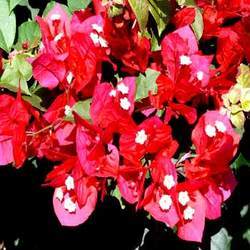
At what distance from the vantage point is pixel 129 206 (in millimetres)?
1163

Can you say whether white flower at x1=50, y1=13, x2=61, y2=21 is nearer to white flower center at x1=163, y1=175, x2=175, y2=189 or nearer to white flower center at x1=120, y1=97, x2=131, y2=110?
white flower center at x1=120, y1=97, x2=131, y2=110

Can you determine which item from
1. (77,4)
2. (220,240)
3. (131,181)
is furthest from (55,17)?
(220,240)

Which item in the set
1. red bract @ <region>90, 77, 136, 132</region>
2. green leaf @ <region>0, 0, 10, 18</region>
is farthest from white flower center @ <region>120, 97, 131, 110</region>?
green leaf @ <region>0, 0, 10, 18</region>

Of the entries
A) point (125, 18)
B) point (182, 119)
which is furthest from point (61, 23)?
point (182, 119)

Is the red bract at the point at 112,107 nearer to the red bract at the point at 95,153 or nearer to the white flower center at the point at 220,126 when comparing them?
the red bract at the point at 95,153

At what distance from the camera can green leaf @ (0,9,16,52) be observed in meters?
1.07

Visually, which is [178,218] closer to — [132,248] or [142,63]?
[142,63]

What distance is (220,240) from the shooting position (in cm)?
125

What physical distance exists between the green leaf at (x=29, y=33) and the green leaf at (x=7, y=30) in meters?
0.03

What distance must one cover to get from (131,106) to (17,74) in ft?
0.76

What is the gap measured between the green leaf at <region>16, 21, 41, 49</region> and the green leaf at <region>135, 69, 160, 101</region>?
0.24m

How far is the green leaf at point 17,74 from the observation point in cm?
99

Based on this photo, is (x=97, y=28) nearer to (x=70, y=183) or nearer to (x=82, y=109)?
(x=82, y=109)

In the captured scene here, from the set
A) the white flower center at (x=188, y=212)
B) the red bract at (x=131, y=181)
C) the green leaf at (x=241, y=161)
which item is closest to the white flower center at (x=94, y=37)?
the red bract at (x=131, y=181)
